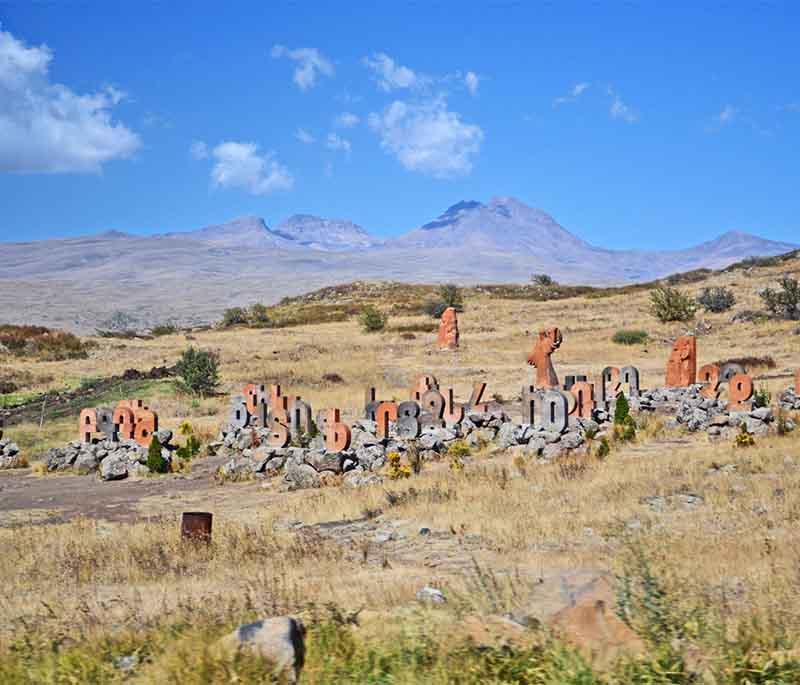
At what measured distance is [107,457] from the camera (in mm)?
21938

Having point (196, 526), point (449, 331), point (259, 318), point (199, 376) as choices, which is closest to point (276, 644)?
point (196, 526)

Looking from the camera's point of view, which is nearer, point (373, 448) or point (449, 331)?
point (373, 448)

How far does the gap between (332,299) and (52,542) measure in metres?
86.5

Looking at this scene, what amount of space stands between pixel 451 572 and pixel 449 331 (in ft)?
125

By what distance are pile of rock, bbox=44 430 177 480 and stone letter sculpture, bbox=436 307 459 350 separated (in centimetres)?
2576

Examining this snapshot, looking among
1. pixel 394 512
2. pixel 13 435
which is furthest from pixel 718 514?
pixel 13 435

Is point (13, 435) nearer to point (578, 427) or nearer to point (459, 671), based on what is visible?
point (578, 427)

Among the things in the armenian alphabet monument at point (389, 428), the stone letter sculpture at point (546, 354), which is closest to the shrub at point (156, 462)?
the armenian alphabet monument at point (389, 428)

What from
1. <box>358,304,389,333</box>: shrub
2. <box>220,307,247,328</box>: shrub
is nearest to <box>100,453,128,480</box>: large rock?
<box>358,304,389,333</box>: shrub

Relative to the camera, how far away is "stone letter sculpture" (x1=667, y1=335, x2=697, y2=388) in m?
27.2

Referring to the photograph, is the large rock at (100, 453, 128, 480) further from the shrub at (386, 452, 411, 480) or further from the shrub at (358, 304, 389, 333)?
the shrub at (358, 304, 389, 333)

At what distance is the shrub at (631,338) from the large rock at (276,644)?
43094mm

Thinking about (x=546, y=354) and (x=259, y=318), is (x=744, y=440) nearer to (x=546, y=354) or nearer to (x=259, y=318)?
(x=546, y=354)

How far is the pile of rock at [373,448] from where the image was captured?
18.2 m
